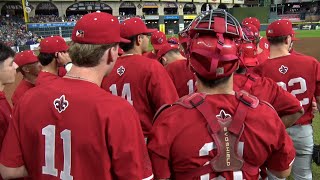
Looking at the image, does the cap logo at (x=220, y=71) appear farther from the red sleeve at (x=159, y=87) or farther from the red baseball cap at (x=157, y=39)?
the red baseball cap at (x=157, y=39)

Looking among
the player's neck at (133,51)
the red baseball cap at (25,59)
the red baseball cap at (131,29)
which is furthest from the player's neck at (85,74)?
the red baseball cap at (25,59)

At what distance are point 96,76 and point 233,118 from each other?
2.92ft

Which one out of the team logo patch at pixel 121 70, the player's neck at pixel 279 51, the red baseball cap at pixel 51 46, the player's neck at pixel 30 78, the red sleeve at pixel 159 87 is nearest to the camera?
the red sleeve at pixel 159 87

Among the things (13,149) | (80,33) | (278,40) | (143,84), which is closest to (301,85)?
(278,40)

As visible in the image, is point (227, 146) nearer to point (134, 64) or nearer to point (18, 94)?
point (134, 64)

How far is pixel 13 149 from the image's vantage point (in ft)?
7.13

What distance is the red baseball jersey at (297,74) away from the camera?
3.66 m

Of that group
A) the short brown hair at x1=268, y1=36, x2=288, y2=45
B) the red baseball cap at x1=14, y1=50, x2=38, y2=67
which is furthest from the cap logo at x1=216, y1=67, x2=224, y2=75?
the red baseball cap at x1=14, y1=50, x2=38, y2=67

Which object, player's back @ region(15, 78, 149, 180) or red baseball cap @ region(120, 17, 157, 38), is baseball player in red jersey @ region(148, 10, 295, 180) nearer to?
player's back @ region(15, 78, 149, 180)

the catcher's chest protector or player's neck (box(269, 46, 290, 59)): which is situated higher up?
player's neck (box(269, 46, 290, 59))

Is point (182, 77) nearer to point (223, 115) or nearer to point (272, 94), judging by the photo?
point (272, 94)

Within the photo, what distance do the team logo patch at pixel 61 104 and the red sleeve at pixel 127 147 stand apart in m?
0.30

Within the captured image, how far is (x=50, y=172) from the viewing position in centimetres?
209

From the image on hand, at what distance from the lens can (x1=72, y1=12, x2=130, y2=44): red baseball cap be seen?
2.10m
